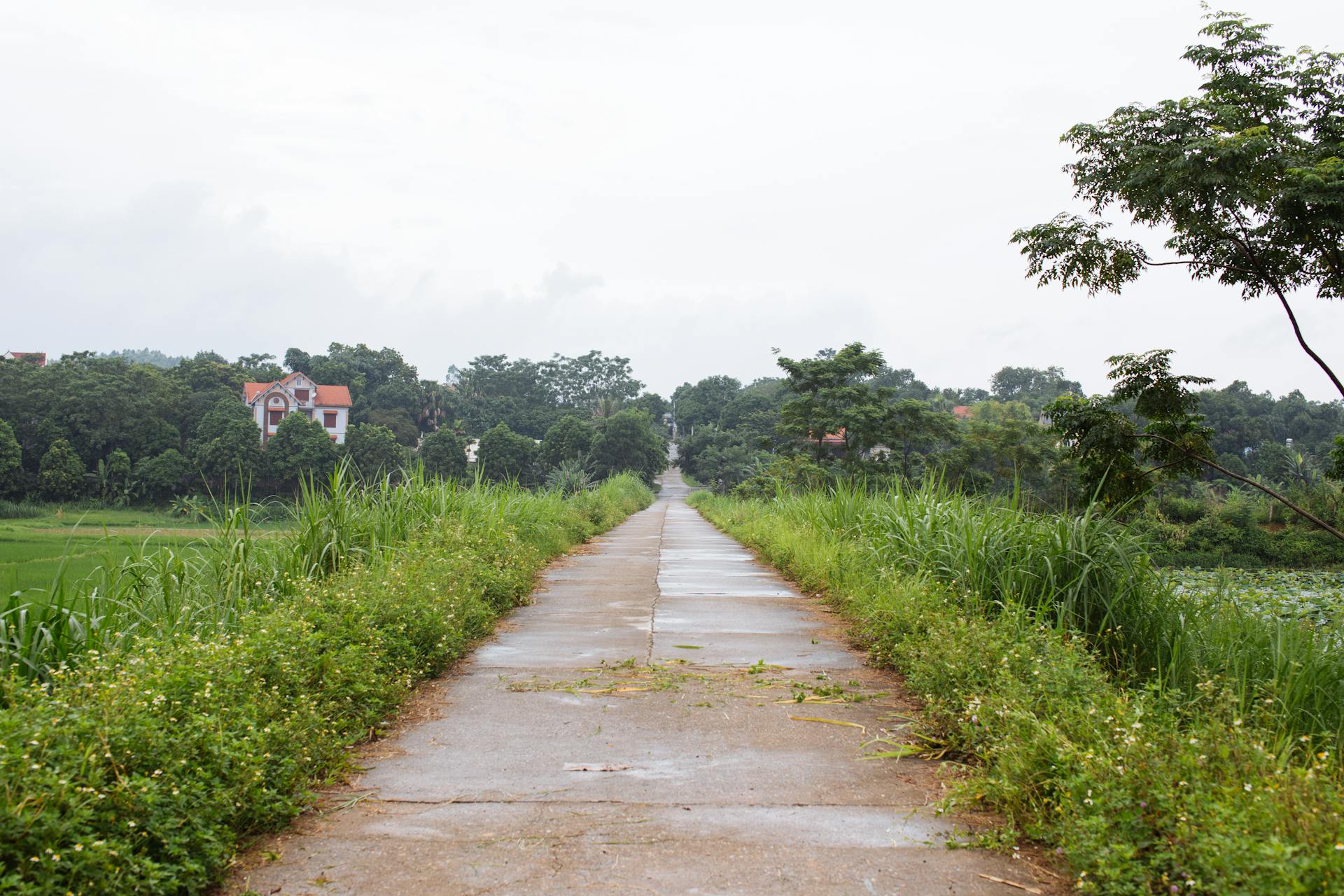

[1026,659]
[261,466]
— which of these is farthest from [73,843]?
[261,466]

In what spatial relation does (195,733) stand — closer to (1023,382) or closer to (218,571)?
(218,571)

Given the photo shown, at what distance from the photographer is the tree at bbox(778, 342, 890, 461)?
114ft

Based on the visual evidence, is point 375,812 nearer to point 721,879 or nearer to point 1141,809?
point 721,879

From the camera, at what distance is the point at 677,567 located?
11.8 m

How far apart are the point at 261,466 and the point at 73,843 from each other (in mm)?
50812

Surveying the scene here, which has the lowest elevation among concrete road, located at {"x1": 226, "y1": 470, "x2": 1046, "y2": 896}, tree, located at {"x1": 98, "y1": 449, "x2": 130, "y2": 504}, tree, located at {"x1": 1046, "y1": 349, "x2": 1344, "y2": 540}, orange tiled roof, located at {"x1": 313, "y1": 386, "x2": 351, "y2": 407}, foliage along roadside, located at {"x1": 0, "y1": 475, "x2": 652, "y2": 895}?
tree, located at {"x1": 98, "y1": 449, "x2": 130, "y2": 504}

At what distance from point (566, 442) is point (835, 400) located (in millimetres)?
26760

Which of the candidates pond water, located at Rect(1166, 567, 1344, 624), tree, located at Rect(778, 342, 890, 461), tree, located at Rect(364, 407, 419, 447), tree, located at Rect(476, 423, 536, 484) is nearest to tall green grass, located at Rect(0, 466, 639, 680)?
pond water, located at Rect(1166, 567, 1344, 624)

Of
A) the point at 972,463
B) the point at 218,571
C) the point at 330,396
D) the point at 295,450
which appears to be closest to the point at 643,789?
the point at 218,571

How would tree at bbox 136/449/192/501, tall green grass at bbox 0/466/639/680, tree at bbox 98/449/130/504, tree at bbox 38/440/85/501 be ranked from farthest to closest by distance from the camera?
tree at bbox 136/449/192/501, tree at bbox 38/440/85/501, tree at bbox 98/449/130/504, tall green grass at bbox 0/466/639/680

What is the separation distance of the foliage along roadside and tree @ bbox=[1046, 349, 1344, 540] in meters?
7.57

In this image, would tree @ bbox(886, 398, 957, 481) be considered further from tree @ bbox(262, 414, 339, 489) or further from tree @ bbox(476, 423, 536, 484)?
tree @ bbox(262, 414, 339, 489)

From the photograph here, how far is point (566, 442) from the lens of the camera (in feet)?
193

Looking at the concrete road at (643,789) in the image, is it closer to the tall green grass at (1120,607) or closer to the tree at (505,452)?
the tall green grass at (1120,607)
